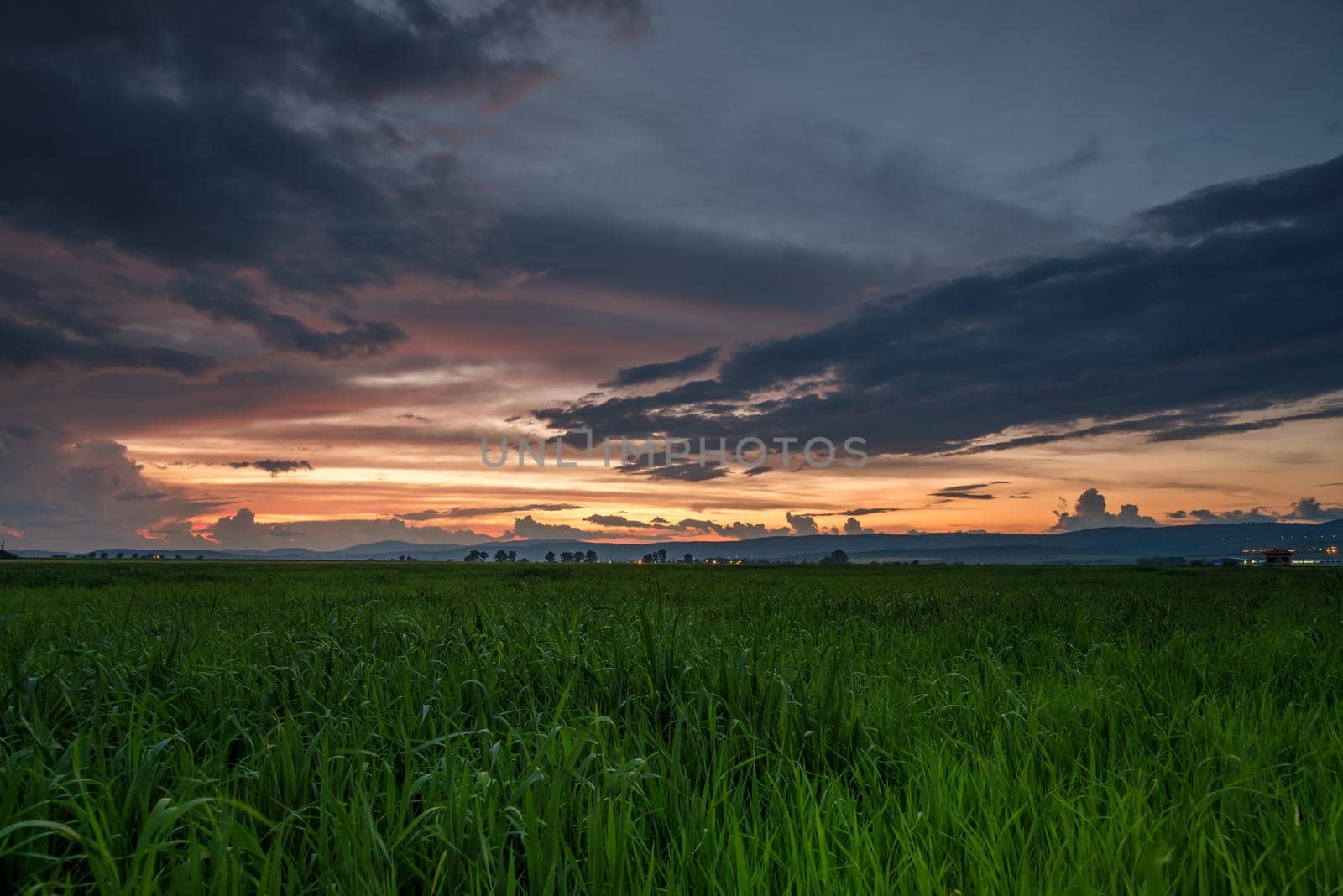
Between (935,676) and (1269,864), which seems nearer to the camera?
(1269,864)

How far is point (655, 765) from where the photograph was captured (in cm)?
432

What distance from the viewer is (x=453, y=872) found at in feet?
9.87

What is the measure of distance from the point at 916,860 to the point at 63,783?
14.5 ft

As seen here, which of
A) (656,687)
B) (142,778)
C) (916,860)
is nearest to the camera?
(916,860)

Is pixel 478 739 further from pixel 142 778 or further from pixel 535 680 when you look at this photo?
pixel 142 778

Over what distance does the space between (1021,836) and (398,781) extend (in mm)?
3635

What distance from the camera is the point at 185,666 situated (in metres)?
6.54

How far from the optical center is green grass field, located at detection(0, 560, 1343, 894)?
300 cm

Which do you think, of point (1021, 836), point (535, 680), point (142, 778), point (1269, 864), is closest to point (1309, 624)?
point (1269, 864)

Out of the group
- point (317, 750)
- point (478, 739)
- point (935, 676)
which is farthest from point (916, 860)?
point (935, 676)

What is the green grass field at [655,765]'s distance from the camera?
3.00 m

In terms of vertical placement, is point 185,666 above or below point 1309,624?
above

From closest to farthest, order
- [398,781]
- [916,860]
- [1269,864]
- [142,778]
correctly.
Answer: [916,860] < [1269,864] < [142,778] < [398,781]

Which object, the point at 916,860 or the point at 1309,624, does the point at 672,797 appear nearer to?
the point at 916,860
